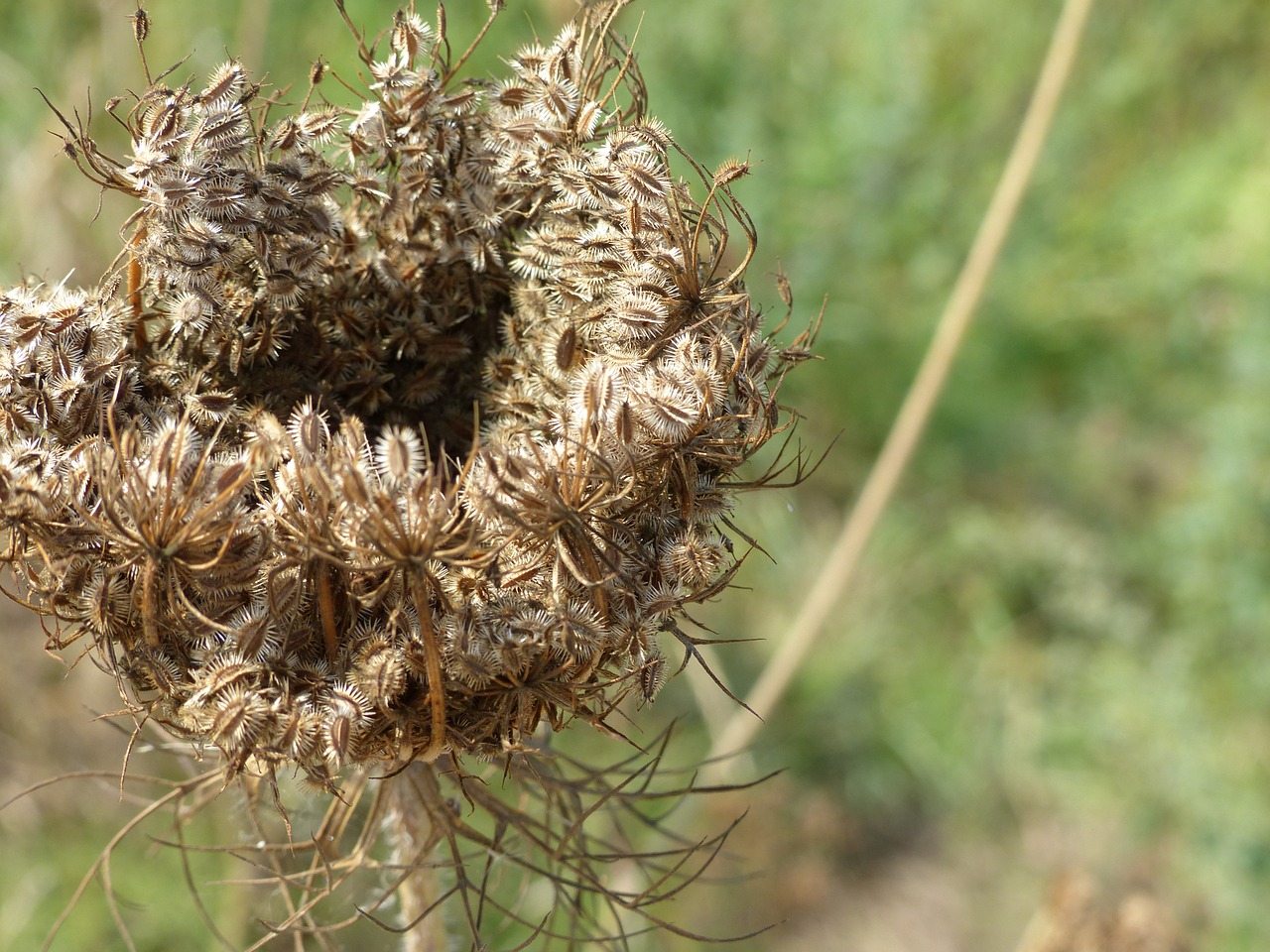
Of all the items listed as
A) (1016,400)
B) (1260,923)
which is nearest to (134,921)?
(1260,923)

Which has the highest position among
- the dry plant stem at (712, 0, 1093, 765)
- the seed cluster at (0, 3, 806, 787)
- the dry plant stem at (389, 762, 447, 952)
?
the dry plant stem at (712, 0, 1093, 765)

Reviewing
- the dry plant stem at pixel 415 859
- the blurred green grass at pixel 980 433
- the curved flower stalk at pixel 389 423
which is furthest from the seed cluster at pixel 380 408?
the blurred green grass at pixel 980 433

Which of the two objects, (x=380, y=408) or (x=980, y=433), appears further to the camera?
(x=980, y=433)

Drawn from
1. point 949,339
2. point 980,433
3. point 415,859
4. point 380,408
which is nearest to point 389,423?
point 380,408

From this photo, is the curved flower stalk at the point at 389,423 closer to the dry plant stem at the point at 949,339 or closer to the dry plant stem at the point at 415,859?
the dry plant stem at the point at 415,859

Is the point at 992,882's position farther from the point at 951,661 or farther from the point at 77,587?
the point at 77,587

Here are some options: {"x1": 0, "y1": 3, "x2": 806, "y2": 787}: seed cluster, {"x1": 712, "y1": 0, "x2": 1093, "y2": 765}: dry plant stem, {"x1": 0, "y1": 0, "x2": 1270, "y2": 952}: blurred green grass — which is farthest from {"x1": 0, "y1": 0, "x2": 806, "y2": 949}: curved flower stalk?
{"x1": 0, "y1": 0, "x2": 1270, "y2": 952}: blurred green grass

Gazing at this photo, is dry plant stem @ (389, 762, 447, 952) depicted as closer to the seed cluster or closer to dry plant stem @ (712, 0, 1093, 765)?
the seed cluster

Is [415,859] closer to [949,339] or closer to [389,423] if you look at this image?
[389,423]
